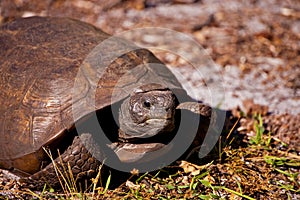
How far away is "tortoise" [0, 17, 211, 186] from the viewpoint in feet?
13.1

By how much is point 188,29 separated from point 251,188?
3.40 m

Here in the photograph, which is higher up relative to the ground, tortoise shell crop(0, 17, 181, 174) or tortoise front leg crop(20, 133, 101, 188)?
tortoise shell crop(0, 17, 181, 174)

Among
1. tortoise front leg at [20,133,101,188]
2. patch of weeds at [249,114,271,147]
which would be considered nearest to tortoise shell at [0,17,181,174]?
tortoise front leg at [20,133,101,188]

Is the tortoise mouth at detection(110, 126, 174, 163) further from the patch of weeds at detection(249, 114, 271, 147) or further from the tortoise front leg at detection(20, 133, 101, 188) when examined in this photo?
the patch of weeds at detection(249, 114, 271, 147)

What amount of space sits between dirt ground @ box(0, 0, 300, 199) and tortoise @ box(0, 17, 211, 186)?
1.42 metres

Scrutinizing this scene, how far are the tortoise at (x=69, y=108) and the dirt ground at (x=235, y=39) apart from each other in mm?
1415

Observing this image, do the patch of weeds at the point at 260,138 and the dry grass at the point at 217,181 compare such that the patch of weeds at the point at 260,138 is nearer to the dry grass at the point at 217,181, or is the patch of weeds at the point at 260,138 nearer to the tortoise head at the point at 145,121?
the dry grass at the point at 217,181

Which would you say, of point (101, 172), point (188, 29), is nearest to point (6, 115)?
point (101, 172)

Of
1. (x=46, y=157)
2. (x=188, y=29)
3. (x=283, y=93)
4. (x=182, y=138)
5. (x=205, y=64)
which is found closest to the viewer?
(x=46, y=157)

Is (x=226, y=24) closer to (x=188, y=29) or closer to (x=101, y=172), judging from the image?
(x=188, y=29)

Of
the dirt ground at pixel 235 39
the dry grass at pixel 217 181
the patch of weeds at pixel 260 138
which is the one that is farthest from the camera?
the dirt ground at pixel 235 39

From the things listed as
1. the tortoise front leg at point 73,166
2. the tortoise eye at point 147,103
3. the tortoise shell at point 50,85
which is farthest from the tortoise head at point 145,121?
the tortoise front leg at point 73,166

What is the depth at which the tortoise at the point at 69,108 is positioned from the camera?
399 cm

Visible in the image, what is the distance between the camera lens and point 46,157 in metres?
4.12
